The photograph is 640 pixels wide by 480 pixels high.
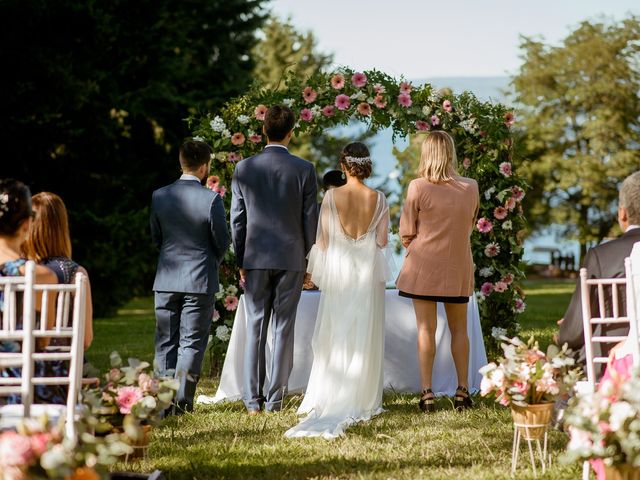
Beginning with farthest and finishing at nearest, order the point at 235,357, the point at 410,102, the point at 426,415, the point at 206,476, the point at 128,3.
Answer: the point at 128,3 → the point at 410,102 → the point at 235,357 → the point at 426,415 → the point at 206,476

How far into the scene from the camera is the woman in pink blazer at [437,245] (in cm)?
630

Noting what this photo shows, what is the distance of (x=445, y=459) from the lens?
4.91 meters

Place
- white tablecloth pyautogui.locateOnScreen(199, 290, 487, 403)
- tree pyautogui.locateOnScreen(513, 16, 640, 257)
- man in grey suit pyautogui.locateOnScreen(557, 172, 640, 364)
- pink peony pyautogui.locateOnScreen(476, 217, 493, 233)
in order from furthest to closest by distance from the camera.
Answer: tree pyautogui.locateOnScreen(513, 16, 640, 257) < pink peony pyautogui.locateOnScreen(476, 217, 493, 233) < white tablecloth pyautogui.locateOnScreen(199, 290, 487, 403) < man in grey suit pyautogui.locateOnScreen(557, 172, 640, 364)

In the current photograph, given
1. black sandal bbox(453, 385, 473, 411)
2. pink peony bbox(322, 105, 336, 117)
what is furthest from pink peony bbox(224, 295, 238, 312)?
black sandal bbox(453, 385, 473, 411)

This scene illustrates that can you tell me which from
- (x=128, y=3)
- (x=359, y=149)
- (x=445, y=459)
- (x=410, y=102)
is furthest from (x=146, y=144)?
(x=445, y=459)

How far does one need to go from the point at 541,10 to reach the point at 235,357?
3041 cm

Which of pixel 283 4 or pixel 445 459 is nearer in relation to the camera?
pixel 445 459

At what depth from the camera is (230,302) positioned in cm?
843

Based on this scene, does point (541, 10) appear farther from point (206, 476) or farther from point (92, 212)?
point (206, 476)

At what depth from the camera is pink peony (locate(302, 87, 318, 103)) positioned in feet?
28.2

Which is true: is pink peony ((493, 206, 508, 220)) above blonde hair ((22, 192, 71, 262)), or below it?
above

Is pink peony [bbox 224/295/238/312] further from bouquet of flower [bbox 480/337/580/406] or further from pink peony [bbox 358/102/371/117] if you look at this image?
bouquet of flower [bbox 480/337/580/406]

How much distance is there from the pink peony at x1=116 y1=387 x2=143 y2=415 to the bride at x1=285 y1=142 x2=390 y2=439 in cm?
208

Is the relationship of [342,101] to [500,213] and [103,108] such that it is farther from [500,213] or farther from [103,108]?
[103,108]
